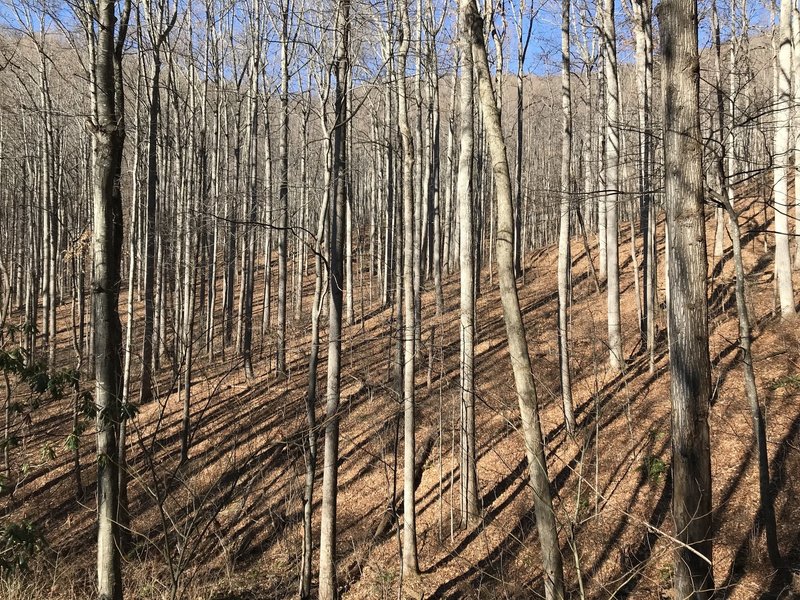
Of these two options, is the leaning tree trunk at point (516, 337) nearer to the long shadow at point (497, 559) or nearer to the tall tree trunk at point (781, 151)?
the long shadow at point (497, 559)

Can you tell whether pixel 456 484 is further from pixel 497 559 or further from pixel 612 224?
pixel 612 224

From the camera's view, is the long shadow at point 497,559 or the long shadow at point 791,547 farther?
the long shadow at point 497,559

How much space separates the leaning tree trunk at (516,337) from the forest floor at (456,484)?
40 cm

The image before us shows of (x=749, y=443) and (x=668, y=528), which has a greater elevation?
(x=749, y=443)

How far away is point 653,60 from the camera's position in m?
12.8

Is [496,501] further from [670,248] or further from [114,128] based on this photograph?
[114,128]

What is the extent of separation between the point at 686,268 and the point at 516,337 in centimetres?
146

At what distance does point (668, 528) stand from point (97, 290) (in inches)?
278

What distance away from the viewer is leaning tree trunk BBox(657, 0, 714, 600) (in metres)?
4.40

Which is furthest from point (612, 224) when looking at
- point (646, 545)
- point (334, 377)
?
point (334, 377)

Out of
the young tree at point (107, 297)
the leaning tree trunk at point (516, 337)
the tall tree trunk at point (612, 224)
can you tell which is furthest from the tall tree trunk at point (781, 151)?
the young tree at point (107, 297)

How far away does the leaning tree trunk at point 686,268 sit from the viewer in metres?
4.40

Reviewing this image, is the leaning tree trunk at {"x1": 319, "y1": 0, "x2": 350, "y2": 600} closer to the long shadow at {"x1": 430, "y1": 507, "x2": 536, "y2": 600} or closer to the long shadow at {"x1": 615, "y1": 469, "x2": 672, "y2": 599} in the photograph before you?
the long shadow at {"x1": 430, "y1": 507, "x2": 536, "y2": 600}

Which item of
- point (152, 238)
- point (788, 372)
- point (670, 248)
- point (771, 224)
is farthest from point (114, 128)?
point (771, 224)
